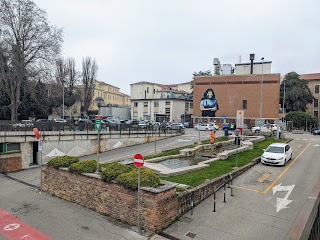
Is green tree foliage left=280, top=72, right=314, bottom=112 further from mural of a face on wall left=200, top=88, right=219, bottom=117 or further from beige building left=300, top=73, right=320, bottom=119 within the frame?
mural of a face on wall left=200, top=88, right=219, bottom=117

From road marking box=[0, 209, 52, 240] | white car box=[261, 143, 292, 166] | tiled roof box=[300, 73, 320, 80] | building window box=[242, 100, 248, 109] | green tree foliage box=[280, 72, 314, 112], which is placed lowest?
road marking box=[0, 209, 52, 240]

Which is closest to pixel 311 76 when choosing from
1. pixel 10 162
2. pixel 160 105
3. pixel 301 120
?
pixel 301 120

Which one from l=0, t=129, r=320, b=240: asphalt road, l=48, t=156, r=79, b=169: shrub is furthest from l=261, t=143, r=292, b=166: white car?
l=48, t=156, r=79, b=169: shrub

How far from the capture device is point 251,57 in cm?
5831

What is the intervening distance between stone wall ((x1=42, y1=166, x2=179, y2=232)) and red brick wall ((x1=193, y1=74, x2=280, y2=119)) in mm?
47930

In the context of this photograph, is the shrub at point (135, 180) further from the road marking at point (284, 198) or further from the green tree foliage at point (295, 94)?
the green tree foliage at point (295, 94)

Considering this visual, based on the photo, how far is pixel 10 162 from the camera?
2092 centimetres

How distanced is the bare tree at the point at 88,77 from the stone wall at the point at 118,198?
46.6 m

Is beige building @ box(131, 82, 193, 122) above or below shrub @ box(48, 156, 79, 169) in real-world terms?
above

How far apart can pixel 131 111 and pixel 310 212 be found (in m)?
68.7

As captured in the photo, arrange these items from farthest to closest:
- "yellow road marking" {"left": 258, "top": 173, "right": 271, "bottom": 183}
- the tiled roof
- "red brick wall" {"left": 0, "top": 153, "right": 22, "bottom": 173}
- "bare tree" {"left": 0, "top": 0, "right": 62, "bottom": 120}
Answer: the tiled roof, "bare tree" {"left": 0, "top": 0, "right": 62, "bottom": 120}, "red brick wall" {"left": 0, "top": 153, "right": 22, "bottom": 173}, "yellow road marking" {"left": 258, "top": 173, "right": 271, "bottom": 183}

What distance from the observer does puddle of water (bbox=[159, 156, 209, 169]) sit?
54.2 feet

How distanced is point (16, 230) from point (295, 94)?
65.4m

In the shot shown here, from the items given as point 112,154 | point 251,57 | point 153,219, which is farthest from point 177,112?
point 153,219
